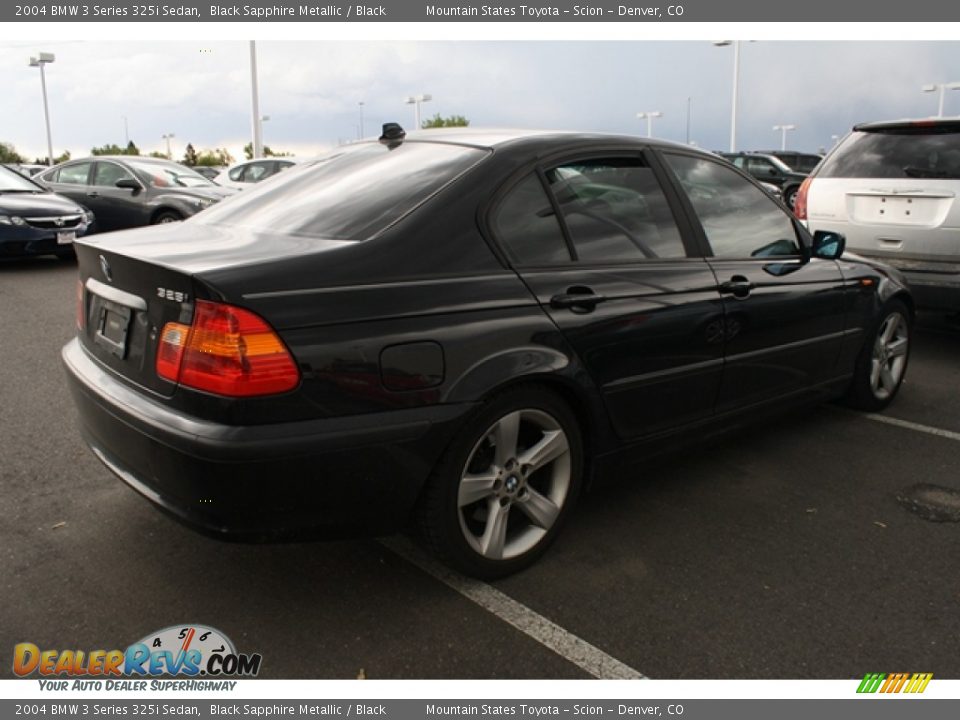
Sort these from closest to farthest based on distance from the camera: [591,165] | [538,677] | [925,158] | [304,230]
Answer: [538,677], [304,230], [591,165], [925,158]

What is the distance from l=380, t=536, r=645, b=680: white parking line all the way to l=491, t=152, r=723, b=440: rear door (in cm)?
84

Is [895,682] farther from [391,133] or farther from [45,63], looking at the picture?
[45,63]

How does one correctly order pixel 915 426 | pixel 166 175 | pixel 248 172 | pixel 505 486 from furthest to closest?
1. pixel 248 172
2. pixel 166 175
3. pixel 915 426
4. pixel 505 486

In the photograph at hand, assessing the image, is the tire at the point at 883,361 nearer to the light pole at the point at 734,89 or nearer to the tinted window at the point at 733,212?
the tinted window at the point at 733,212

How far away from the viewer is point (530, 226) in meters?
2.96

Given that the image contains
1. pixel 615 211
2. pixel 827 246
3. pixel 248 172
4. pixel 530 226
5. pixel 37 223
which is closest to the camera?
pixel 530 226

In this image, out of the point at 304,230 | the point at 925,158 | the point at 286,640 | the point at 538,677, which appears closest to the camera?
the point at 538,677

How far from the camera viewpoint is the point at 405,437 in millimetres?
2506

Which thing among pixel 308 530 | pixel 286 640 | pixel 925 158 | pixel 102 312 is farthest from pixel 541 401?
pixel 925 158

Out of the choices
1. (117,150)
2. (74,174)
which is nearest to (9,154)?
(117,150)

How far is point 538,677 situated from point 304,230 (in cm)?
166

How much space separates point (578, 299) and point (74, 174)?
12.4 m

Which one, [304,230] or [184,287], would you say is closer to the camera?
[184,287]

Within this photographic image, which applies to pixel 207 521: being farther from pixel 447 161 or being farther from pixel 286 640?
pixel 447 161
